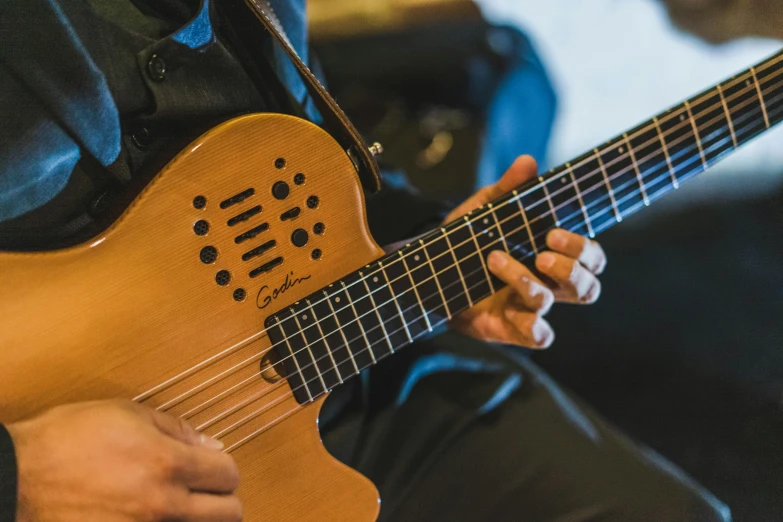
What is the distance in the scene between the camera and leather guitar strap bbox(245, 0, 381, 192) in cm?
58

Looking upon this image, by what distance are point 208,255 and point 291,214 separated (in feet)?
0.29

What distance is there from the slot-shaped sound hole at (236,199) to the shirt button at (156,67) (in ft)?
0.43

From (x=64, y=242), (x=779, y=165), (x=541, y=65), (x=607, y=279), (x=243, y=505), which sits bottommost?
(x=607, y=279)

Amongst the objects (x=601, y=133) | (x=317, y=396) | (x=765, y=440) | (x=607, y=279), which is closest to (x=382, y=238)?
(x=317, y=396)

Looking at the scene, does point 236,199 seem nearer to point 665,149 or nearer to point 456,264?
point 456,264

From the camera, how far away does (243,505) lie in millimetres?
574

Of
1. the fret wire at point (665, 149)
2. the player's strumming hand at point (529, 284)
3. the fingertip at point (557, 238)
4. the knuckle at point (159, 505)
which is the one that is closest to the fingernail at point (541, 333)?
the player's strumming hand at point (529, 284)

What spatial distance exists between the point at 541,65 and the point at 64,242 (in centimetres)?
144

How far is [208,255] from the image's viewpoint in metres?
0.54

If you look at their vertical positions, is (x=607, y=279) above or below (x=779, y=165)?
below

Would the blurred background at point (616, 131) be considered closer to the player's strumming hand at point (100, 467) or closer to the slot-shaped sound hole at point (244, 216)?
the slot-shaped sound hole at point (244, 216)

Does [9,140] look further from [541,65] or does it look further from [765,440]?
[541,65]

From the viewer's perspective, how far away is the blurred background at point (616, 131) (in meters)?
0.82

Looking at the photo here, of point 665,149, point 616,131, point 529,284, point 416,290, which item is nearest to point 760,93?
point 665,149
